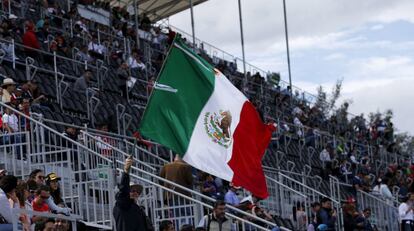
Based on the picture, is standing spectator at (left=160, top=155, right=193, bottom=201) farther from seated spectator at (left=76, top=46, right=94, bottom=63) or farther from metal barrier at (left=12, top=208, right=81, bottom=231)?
seated spectator at (left=76, top=46, right=94, bottom=63)

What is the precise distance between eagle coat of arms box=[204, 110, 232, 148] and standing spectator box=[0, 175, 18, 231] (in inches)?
109

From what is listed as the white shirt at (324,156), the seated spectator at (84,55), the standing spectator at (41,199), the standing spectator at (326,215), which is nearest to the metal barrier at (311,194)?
the standing spectator at (326,215)

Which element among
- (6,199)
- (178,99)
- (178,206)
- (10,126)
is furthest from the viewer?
(178,206)

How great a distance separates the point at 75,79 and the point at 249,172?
37.4ft

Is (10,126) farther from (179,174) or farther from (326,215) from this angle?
(326,215)

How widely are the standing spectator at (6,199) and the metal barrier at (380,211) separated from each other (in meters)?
14.2

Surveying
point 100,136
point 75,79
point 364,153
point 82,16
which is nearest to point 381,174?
point 364,153

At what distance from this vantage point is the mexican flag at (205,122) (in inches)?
546

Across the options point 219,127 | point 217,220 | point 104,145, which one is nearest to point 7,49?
point 104,145

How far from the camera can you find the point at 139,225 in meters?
13.9

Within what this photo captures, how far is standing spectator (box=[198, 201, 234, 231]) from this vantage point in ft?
52.4

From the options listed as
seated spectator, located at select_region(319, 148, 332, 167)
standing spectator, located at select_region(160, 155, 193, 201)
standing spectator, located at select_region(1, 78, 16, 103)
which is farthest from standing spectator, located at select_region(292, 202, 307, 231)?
seated spectator, located at select_region(319, 148, 332, 167)

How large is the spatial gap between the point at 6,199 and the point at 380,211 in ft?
49.6

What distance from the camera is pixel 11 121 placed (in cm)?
1670
